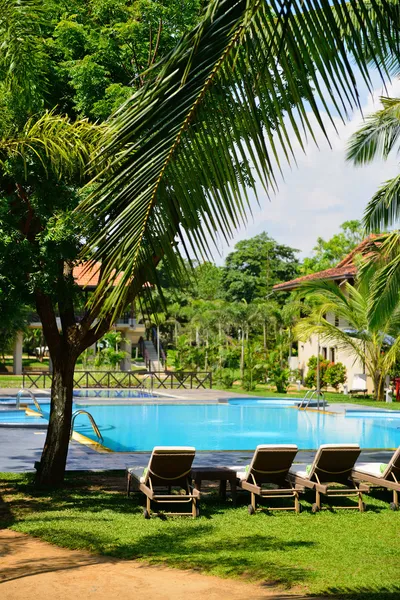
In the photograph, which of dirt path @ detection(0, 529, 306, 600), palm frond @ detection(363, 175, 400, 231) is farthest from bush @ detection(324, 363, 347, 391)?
dirt path @ detection(0, 529, 306, 600)

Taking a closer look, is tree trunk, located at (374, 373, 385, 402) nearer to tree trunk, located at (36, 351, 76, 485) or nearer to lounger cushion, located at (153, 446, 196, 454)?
tree trunk, located at (36, 351, 76, 485)

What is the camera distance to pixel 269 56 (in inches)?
114

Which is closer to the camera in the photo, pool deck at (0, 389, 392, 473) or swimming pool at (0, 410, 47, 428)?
pool deck at (0, 389, 392, 473)

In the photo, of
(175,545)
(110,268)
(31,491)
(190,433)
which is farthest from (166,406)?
(110,268)

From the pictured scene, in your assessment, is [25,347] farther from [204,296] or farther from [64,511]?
[64,511]

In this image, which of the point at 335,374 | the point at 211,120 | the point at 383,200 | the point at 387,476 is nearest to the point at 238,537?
the point at 387,476

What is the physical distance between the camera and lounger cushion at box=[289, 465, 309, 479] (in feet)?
33.7

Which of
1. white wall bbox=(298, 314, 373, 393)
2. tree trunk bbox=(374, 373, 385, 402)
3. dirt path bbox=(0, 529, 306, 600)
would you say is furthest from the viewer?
white wall bbox=(298, 314, 373, 393)

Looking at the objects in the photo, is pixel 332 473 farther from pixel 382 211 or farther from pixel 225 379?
pixel 225 379

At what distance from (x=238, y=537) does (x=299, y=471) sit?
7.84 feet

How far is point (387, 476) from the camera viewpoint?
1028cm

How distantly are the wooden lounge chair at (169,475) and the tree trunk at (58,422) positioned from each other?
1.58 meters

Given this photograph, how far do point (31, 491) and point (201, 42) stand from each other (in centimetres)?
891

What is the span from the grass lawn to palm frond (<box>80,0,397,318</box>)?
4.13 m
